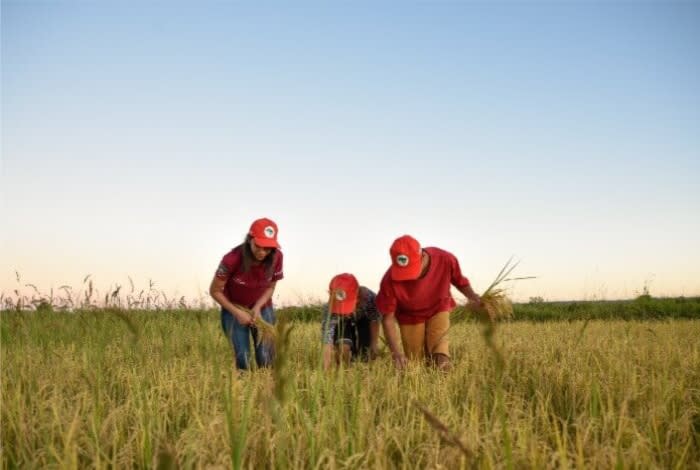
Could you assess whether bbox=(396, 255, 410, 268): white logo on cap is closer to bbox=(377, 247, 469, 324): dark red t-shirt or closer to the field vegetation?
bbox=(377, 247, 469, 324): dark red t-shirt

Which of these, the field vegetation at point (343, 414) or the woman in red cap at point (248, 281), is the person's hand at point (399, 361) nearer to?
the field vegetation at point (343, 414)

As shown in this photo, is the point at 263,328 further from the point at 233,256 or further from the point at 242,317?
the point at 233,256

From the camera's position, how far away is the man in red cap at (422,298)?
18.7 feet

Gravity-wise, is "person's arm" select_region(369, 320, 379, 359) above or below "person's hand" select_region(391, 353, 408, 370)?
above

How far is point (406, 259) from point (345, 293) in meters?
0.72

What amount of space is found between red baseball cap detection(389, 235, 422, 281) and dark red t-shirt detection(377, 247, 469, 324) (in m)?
0.39

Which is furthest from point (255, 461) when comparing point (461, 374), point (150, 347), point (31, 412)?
point (150, 347)

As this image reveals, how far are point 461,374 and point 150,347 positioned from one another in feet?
12.2

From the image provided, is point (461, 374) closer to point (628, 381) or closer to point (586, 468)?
point (628, 381)

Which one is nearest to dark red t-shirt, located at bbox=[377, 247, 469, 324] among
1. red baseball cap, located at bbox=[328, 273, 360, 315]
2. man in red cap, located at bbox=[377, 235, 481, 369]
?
man in red cap, located at bbox=[377, 235, 481, 369]

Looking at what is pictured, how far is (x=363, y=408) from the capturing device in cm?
346

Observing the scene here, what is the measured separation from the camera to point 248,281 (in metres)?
6.29

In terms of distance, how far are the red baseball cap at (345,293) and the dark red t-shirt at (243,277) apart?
772 mm

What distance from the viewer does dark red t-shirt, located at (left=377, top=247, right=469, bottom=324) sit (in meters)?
6.04
